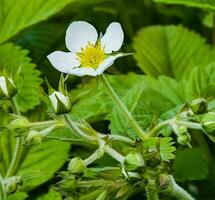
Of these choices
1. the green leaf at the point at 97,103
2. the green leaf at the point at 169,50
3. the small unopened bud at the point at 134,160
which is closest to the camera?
the small unopened bud at the point at 134,160

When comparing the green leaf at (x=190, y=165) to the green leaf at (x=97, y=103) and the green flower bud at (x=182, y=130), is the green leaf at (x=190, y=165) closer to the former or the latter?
the green leaf at (x=97, y=103)

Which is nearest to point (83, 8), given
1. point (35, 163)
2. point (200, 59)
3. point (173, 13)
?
point (173, 13)

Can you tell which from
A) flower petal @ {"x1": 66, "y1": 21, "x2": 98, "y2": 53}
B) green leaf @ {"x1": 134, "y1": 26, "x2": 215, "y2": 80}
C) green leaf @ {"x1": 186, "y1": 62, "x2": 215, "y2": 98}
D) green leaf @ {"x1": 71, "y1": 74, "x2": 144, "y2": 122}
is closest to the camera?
flower petal @ {"x1": 66, "y1": 21, "x2": 98, "y2": 53}

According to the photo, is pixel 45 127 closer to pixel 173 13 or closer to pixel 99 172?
pixel 99 172

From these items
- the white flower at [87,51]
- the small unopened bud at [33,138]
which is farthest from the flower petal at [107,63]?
the small unopened bud at [33,138]

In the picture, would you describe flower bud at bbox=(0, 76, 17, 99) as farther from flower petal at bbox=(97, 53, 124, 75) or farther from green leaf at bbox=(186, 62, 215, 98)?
green leaf at bbox=(186, 62, 215, 98)

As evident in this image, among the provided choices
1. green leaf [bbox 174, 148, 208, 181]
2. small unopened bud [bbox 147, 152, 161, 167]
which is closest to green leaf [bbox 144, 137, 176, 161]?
small unopened bud [bbox 147, 152, 161, 167]
